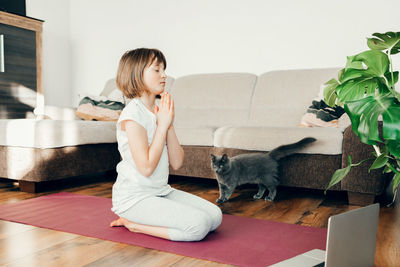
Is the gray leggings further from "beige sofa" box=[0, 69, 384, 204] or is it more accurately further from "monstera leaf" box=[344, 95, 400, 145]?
"beige sofa" box=[0, 69, 384, 204]

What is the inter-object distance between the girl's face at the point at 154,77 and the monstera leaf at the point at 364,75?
71 cm

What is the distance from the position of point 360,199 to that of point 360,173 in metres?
0.16

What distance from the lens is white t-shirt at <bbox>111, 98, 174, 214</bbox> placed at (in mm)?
1424

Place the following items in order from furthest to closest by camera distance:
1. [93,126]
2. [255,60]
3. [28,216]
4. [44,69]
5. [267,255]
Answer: [44,69], [255,60], [93,126], [28,216], [267,255]

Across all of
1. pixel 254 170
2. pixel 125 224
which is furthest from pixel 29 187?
pixel 254 170

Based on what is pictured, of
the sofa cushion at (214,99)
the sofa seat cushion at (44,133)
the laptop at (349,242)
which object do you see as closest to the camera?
the laptop at (349,242)

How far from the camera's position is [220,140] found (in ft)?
7.89

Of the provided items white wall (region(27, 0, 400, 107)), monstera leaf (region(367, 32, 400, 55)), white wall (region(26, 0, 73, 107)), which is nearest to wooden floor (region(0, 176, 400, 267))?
monstera leaf (region(367, 32, 400, 55))

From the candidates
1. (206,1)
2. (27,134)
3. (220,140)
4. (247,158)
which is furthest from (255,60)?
(27,134)

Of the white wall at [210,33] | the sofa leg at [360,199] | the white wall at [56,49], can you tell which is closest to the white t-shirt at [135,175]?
the sofa leg at [360,199]

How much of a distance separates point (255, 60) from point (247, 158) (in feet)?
5.36

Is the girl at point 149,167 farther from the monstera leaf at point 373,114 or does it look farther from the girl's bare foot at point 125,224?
the monstera leaf at point 373,114

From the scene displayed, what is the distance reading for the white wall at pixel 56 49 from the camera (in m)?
4.36

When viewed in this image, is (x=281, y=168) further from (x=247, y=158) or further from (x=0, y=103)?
(x=0, y=103)
